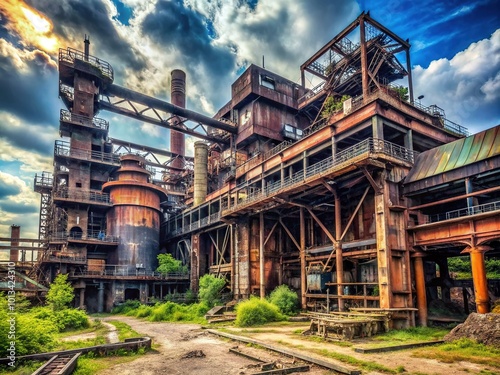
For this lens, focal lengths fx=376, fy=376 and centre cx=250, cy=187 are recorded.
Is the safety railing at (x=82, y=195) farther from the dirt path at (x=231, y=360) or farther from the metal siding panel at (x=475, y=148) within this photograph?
A: the metal siding panel at (x=475, y=148)

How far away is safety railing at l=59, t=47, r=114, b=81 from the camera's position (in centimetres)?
3603

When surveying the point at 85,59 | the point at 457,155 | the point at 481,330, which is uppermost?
the point at 85,59

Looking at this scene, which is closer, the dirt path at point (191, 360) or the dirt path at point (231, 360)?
the dirt path at point (231, 360)

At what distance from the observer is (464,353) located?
10758 millimetres

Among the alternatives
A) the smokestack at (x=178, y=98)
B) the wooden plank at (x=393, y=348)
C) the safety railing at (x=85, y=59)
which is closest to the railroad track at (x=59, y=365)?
the wooden plank at (x=393, y=348)

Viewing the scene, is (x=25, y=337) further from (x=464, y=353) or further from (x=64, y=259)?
(x=64, y=259)

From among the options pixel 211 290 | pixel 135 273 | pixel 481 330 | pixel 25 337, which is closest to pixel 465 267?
pixel 211 290

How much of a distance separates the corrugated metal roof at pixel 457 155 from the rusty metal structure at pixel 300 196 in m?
0.07

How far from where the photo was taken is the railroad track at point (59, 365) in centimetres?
852

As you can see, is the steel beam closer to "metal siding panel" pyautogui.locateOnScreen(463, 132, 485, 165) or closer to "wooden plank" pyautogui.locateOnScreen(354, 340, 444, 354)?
"metal siding panel" pyautogui.locateOnScreen(463, 132, 485, 165)

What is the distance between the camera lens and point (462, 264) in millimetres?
35906

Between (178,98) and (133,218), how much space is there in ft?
73.4

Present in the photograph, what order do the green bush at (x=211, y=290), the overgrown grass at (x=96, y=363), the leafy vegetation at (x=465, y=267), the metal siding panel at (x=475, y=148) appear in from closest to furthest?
1. the overgrown grass at (x=96, y=363)
2. the metal siding panel at (x=475, y=148)
3. the green bush at (x=211, y=290)
4. the leafy vegetation at (x=465, y=267)

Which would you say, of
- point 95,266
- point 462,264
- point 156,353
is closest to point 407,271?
point 156,353
